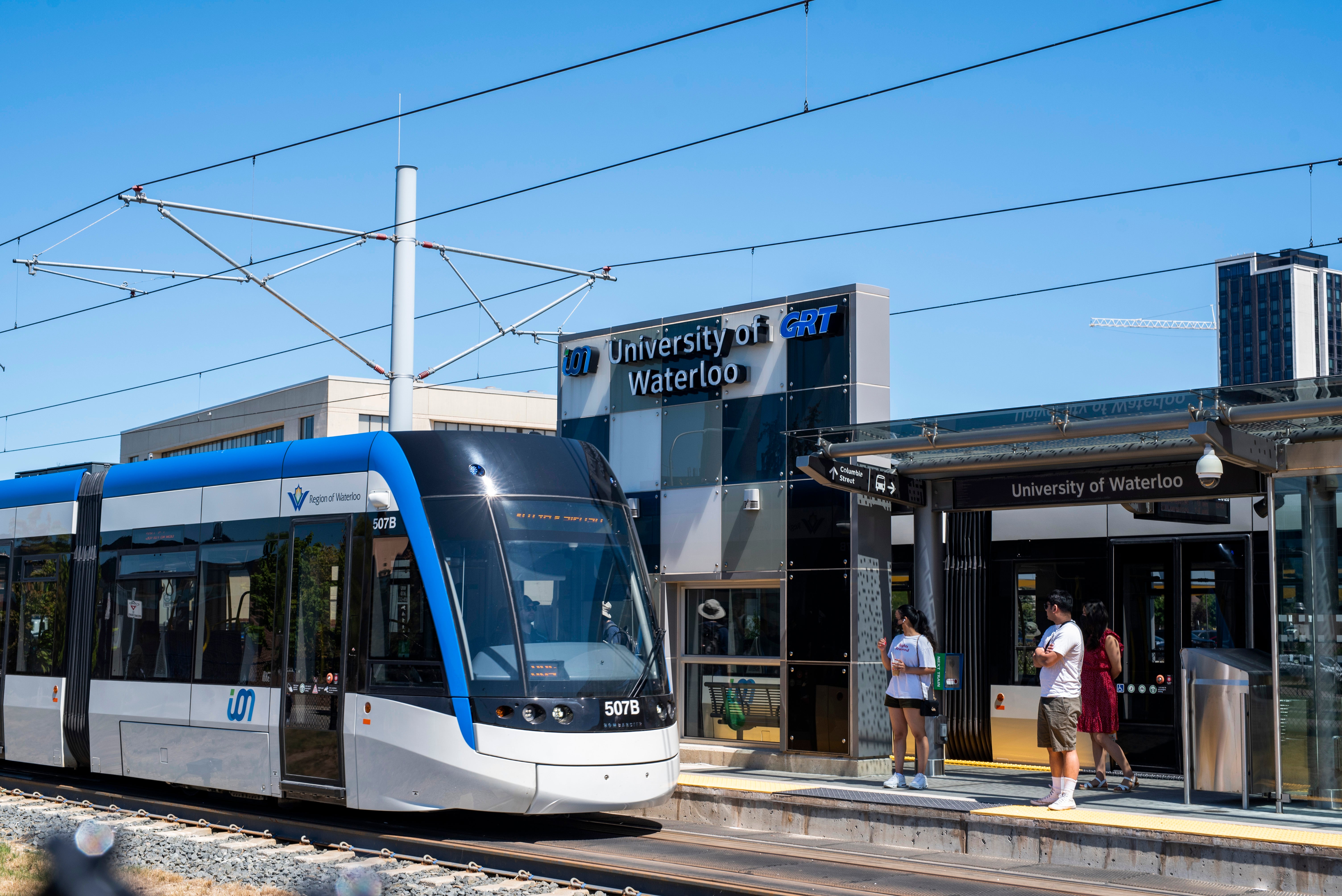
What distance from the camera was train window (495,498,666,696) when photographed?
10359mm

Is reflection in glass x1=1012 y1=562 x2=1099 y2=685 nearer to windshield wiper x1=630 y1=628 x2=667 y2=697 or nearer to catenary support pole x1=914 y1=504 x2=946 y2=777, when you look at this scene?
catenary support pole x1=914 y1=504 x2=946 y2=777

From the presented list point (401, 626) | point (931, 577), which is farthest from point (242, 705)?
point (931, 577)

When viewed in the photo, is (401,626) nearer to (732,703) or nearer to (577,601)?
(577,601)

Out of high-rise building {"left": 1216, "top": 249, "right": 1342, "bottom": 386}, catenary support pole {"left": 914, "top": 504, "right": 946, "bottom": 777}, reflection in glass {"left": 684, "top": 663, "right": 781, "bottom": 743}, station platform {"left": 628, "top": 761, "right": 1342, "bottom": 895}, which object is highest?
high-rise building {"left": 1216, "top": 249, "right": 1342, "bottom": 386}

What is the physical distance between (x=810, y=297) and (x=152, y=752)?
7.72 meters

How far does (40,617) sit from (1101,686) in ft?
34.6

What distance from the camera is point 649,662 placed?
1089 centimetres

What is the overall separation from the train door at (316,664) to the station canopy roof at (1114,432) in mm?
4587

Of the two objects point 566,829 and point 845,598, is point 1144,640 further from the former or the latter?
point 566,829

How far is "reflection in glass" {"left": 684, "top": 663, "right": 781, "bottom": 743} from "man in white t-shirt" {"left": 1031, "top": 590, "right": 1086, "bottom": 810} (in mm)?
4327

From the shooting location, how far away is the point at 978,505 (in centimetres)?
1334

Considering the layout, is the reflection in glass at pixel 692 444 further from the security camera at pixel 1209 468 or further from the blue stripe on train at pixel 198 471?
the security camera at pixel 1209 468

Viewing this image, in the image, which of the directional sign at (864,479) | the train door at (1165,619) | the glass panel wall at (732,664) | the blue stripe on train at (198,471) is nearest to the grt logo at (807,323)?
the directional sign at (864,479)

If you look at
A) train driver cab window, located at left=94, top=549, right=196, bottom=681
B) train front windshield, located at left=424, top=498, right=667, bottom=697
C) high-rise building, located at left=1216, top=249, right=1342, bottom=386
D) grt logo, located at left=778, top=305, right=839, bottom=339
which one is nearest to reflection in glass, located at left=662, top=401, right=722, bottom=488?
grt logo, located at left=778, top=305, right=839, bottom=339
